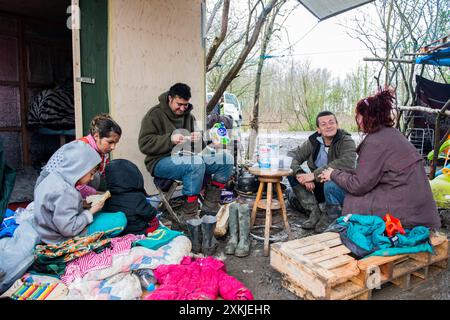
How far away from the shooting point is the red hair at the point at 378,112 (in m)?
2.69

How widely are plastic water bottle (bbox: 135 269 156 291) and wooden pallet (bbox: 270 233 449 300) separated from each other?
34.3 inches

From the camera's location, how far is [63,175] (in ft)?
7.85

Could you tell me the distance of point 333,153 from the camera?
3.74 meters

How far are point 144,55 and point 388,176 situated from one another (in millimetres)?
3005

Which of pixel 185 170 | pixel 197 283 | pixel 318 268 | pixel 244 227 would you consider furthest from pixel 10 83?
pixel 318 268

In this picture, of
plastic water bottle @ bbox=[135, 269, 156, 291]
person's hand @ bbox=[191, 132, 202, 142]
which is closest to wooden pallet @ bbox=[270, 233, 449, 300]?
plastic water bottle @ bbox=[135, 269, 156, 291]

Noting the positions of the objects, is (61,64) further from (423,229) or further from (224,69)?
(423,229)

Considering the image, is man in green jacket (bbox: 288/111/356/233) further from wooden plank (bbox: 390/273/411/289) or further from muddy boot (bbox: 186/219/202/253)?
muddy boot (bbox: 186/219/202/253)

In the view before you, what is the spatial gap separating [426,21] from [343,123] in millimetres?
4893

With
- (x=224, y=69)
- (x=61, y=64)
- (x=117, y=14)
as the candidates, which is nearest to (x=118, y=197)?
(x=117, y=14)

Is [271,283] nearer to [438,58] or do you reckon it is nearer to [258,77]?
[258,77]

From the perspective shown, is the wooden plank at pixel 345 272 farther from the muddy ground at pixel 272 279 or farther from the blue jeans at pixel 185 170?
the blue jeans at pixel 185 170

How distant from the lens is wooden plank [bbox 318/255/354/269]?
86.8 inches

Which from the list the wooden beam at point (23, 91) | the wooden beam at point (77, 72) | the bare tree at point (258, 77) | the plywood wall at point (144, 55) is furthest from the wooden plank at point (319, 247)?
the wooden beam at point (23, 91)
